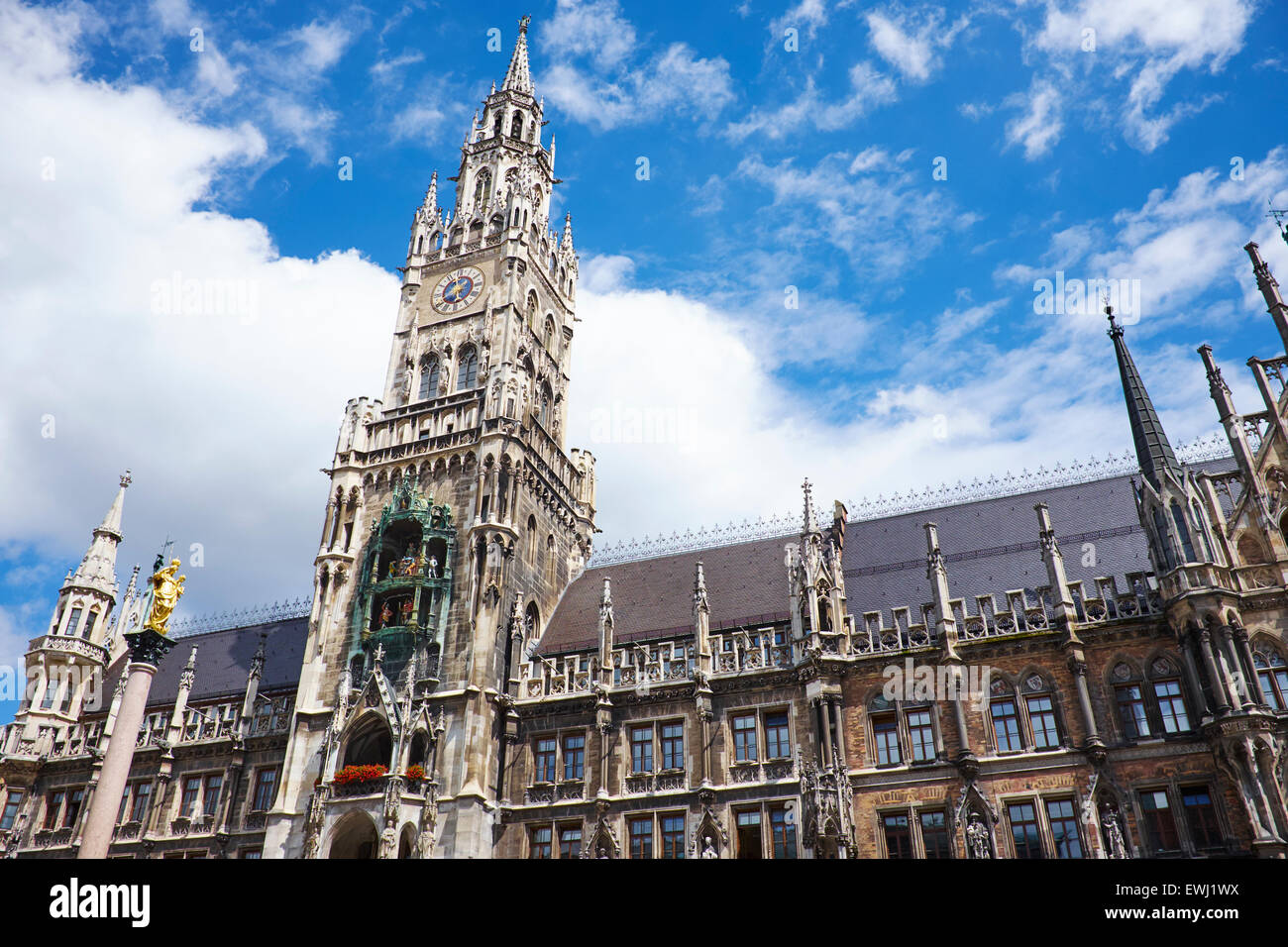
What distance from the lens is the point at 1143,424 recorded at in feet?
97.8

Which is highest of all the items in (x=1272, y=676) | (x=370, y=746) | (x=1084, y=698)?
(x=370, y=746)

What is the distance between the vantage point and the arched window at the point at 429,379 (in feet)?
139

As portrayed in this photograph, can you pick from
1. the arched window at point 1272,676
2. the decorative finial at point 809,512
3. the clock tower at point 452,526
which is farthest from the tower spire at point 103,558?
the arched window at point 1272,676

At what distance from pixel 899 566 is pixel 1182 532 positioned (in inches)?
381

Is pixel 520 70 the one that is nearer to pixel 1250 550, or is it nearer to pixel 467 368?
pixel 467 368

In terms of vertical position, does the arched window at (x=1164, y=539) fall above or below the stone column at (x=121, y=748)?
above

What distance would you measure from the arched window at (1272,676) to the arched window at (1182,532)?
297 cm

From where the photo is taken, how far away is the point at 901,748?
27.8 m

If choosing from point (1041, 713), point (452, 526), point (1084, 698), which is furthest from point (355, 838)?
point (1084, 698)

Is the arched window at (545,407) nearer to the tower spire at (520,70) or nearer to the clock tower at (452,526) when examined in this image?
the clock tower at (452,526)

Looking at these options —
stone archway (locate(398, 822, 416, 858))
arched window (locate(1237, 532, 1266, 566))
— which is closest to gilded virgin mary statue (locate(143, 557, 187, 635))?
stone archway (locate(398, 822, 416, 858))

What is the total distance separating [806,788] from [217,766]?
74.8 ft

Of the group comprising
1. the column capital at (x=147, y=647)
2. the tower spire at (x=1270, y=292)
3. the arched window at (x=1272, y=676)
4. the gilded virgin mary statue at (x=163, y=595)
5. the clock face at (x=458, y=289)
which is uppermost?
the clock face at (x=458, y=289)

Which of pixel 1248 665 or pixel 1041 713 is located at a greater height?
pixel 1248 665
